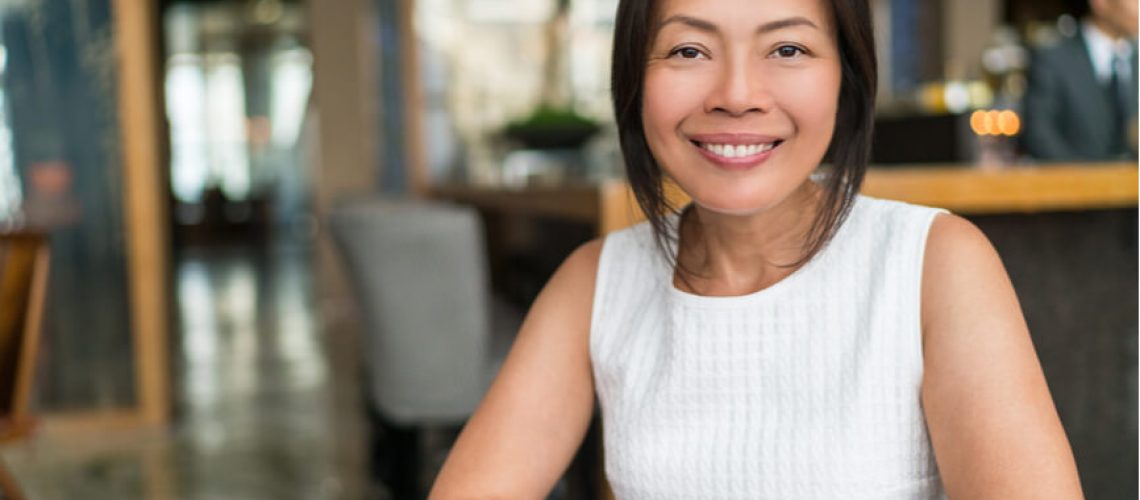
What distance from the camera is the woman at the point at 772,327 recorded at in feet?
2.77

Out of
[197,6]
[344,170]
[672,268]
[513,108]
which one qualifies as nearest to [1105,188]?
[672,268]

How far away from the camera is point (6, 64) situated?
165 inches

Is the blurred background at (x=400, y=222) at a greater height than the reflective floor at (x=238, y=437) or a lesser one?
greater

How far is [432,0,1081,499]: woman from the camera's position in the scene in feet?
2.77

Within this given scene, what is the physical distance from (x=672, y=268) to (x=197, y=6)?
14.2m

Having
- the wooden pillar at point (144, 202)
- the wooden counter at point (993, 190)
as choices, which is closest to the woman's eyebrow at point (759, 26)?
the wooden counter at point (993, 190)

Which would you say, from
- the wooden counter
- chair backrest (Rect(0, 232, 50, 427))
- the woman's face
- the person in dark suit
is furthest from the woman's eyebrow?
the person in dark suit

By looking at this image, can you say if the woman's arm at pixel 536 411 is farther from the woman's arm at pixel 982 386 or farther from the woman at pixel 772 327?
the woman's arm at pixel 982 386

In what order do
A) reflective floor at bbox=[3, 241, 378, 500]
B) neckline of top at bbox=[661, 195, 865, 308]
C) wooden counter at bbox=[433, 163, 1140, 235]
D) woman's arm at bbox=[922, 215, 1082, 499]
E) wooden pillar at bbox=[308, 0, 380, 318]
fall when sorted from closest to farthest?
woman's arm at bbox=[922, 215, 1082, 499]
neckline of top at bbox=[661, 195, 865, 308]
wooden counter at bbox=[433, 163, 1140, 235]
reflective floor at bbox=[3, 241, 378, 500]
wooden pillar at bbox=[308, 0, 380, 318]

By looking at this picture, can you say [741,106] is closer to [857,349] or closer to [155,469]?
[857,349]

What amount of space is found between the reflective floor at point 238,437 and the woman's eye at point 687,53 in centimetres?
263

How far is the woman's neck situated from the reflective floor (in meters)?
2.49

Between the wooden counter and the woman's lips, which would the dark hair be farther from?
the wooden counter

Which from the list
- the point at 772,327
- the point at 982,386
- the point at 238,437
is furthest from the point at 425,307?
the point at 238,437
